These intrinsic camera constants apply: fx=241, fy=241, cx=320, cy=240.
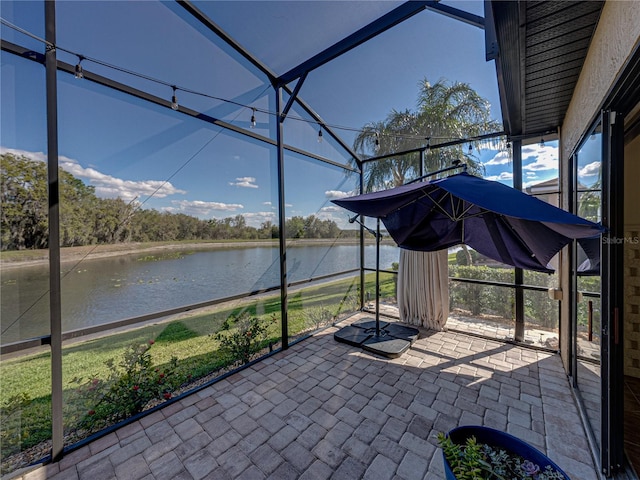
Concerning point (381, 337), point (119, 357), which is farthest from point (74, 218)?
→ point (381, 337)

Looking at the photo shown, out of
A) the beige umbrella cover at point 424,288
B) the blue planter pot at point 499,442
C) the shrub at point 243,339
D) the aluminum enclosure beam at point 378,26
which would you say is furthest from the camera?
the beige umbrella cover at point 424,288

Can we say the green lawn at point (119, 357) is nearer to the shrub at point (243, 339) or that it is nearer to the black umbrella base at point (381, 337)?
the shrub at point (243, 339)

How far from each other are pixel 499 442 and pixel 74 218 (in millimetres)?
3466

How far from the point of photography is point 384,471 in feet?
5.68

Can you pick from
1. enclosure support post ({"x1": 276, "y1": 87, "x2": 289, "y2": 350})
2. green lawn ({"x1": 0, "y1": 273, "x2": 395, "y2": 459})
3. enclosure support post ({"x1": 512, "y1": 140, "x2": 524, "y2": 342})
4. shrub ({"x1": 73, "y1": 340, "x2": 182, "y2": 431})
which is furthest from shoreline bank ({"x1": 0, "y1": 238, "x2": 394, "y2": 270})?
enclosure support post ({"x1": 512, "y1": 140, "x2": 524, "y2": 342})

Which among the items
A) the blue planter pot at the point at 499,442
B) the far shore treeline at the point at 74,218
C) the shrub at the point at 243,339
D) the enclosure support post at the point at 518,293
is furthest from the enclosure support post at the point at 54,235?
the enclosure support post at the point at 518,293

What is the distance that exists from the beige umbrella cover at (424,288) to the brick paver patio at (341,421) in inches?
36.2

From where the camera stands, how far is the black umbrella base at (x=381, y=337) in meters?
3.42

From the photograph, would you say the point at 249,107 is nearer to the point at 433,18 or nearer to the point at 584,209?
the point at 433,18

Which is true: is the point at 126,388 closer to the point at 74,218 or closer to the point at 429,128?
the point at 74,218

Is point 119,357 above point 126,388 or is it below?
above

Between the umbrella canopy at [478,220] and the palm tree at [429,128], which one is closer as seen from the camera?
the umbrella canopy at [478,220]

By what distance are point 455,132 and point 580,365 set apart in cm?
634

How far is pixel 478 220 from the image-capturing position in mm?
2889
